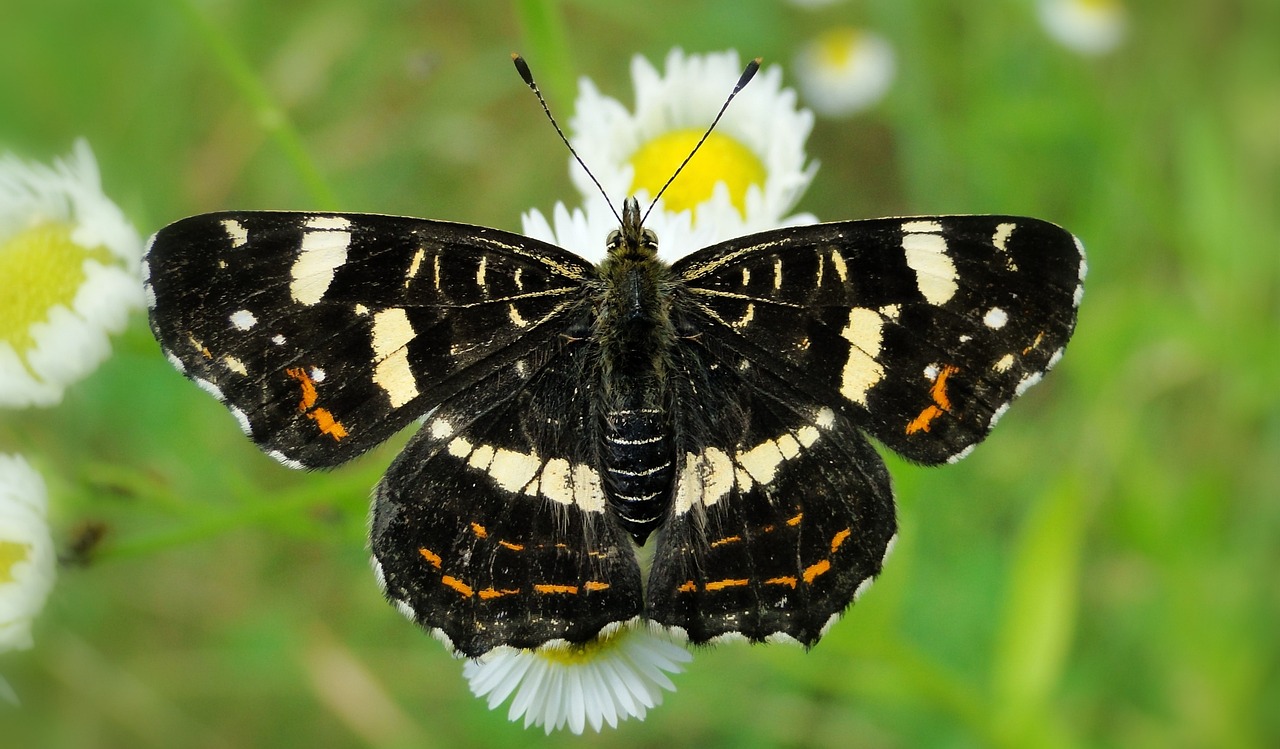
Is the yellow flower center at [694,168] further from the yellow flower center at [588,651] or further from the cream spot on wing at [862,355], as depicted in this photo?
the yellow flower center at [588,651]

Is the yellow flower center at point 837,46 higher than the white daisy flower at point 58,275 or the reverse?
higher

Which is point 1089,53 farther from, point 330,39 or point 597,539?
point 597,539

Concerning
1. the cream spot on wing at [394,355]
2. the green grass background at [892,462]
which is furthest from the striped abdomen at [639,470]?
the green grass background at [892,462]

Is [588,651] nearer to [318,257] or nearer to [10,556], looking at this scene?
[318,257]

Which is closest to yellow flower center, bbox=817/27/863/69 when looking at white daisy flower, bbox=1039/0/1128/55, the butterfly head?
white daisy flower, bbox=1039/0/1128/55

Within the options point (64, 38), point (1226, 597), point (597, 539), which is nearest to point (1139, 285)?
point (1226, 597)

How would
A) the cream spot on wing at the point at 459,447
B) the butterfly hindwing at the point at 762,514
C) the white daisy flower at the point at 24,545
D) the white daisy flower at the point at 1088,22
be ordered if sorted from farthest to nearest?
the white daisy flower at the point at 1088,22 → the white daisy flower at the point at 24,545 → the cream spot on wing at the point at 459,447 → the butterfly hindwing at the point at 762,514

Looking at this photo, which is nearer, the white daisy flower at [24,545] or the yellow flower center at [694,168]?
the white daisy flower at [24,545]
